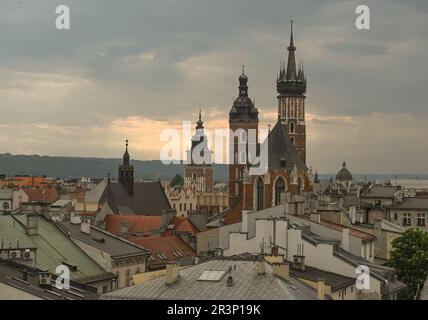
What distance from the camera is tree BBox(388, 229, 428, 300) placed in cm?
5962

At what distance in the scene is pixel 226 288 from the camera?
33.6 m

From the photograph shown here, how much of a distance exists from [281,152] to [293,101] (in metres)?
31.2

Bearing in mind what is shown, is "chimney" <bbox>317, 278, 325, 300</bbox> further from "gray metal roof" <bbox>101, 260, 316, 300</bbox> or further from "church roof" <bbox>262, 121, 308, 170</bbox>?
"church roof" <bbox>262, 121, 308, 170</bbox>

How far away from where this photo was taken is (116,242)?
57781mm

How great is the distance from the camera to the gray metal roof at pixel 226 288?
3294 centimetres

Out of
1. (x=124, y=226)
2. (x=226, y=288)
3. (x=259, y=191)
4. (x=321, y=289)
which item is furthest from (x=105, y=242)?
(x=259, y=191)

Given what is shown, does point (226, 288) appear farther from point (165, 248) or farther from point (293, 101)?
point (293, 101)

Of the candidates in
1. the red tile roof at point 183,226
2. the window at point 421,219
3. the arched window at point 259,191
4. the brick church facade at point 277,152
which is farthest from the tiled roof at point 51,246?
the window at point 421,219

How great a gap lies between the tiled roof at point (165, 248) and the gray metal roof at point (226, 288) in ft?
86.2

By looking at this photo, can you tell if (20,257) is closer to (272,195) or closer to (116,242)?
(116,242)

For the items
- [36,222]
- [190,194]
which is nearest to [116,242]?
[36,222]
